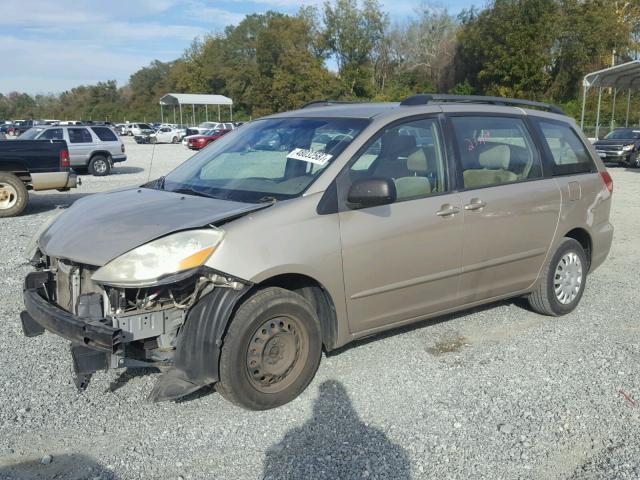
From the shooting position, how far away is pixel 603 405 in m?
3.94

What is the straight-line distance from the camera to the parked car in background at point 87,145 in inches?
792

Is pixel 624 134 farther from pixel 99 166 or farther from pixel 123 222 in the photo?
pixel 123 222

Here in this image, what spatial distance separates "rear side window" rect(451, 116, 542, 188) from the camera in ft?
15.5

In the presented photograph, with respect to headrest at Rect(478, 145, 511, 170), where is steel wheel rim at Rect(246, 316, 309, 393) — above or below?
below

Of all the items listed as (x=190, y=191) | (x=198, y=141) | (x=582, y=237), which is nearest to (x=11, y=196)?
(x=190, y=191)

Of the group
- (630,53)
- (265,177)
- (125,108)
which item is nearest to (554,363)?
(265,177)

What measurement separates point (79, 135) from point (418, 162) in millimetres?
18384

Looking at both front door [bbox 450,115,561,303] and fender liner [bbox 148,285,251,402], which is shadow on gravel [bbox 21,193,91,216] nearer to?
front door [bbox 450,115,561,303]

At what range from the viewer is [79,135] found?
66.9ft

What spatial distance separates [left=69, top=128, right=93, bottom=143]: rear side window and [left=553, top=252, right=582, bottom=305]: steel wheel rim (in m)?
18.2

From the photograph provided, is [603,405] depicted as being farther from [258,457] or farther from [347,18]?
[347,18]

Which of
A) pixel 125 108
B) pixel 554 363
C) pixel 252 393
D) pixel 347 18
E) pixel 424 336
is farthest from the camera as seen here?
pixel 125 108

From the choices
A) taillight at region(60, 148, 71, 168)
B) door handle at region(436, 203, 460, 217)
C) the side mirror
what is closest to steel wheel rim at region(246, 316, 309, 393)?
the side mirror

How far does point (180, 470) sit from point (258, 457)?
412 mm
